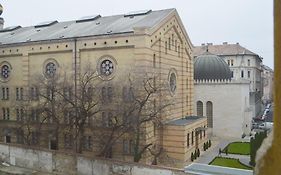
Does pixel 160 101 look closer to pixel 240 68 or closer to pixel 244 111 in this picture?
pixel 244 111

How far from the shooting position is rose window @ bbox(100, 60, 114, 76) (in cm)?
2822

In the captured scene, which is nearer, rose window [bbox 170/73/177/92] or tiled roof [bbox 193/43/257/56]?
rose window [bbox 170/73/177/92]

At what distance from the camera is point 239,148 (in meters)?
34.7

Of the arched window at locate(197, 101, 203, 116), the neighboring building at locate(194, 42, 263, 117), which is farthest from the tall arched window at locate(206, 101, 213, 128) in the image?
the neighboring building at locate(194, 42, 263, 117)

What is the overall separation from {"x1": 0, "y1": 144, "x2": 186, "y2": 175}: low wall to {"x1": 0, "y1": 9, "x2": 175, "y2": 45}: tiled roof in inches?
447

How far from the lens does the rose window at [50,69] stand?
31.5m

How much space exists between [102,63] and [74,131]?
647cm

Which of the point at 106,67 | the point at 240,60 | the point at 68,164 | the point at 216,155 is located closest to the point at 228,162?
the point at 216,155

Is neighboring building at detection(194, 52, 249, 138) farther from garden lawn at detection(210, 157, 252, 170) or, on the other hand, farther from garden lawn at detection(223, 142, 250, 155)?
garden lawn at detection(210, 157, 252, 170)

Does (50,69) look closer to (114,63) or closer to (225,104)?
(114,63)

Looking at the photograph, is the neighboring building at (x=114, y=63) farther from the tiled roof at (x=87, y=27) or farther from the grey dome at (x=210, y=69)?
the grey dome at (x=210, y=69)

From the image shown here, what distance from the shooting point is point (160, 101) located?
28797 mm

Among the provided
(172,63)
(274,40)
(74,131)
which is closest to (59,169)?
(74,131)

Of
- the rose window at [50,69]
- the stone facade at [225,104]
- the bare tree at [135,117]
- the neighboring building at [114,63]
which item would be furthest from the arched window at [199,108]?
the rose window at [50,69]
